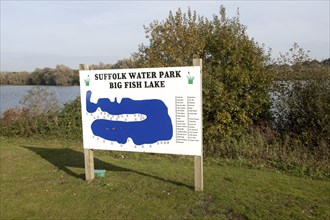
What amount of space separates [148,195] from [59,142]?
706 centimetres

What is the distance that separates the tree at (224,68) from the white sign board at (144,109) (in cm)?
546

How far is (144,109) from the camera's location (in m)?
6.23

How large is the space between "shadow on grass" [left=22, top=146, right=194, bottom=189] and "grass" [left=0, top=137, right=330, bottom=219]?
0.08ft

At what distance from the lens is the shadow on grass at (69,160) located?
23.8 ft

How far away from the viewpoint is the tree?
470 inches

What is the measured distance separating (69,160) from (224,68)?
6430 mm

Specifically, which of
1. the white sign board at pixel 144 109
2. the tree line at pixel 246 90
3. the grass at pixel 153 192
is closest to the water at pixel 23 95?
the tree line at pixel 246 90

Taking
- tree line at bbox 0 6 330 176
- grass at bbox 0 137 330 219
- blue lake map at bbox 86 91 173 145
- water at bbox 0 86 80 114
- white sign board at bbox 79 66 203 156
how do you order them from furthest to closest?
water at bbox 0 86 80 114, tree line at bbox 0 6 330 176, blue lake map at bbox 86 91 173 145, white sign board at bbox 79 66 203 156, grass at bbox 0 137 330 219

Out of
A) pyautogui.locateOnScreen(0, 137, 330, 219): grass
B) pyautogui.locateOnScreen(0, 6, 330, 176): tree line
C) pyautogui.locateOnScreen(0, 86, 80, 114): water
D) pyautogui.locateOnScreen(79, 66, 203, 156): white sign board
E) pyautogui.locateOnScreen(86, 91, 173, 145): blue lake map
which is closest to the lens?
pyautogui.locateOnScreen(0, 137, 330, 219): grass

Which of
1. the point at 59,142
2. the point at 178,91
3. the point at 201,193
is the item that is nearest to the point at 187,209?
the point at 201,193

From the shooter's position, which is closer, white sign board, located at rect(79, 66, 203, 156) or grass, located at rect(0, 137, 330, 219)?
grass, located at rect(0, 137, 330, 219)

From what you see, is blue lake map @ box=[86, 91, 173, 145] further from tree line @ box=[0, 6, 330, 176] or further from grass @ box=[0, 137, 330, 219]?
tree line @ box=[0, 6, 330, 176]

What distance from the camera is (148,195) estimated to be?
18.9 ft

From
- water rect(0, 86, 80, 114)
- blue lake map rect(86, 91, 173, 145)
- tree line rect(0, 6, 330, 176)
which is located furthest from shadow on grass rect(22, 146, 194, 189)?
water rect(0, 86, 80, 114)
